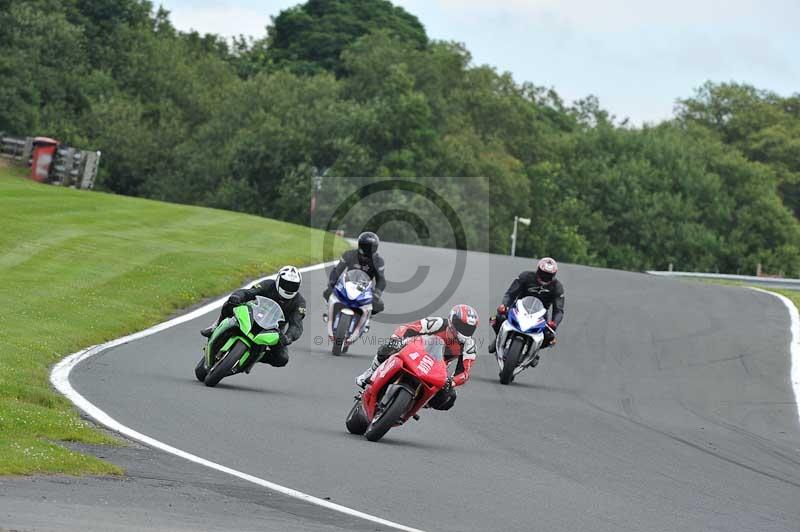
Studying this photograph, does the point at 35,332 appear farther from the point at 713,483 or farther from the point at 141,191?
the point at 141,191

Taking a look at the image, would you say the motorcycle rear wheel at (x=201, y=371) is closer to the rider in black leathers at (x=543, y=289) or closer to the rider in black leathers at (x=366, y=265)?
the rider in black leathers at (x=366, y=265)

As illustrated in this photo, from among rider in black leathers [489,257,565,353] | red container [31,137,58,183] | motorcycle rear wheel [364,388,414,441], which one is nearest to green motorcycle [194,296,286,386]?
motorcycle rear wheel [364,388,414,441]

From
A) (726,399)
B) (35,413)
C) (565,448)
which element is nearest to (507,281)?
(726,399)

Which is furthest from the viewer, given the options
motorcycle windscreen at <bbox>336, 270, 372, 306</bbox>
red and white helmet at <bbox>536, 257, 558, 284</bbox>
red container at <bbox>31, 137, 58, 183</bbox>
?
red container at <bbox>31, 137, 58, 183</bbox>

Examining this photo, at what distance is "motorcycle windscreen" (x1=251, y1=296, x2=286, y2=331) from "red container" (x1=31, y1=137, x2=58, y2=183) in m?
43.4

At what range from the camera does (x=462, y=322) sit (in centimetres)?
1320

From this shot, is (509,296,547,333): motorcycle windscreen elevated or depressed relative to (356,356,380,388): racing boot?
elevated

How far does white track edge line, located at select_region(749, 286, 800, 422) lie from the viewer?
2030cm

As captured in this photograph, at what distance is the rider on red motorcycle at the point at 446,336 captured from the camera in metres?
13.2

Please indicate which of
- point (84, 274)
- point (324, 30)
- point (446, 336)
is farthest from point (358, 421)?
point (324, 30)

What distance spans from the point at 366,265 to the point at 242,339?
5201 mm

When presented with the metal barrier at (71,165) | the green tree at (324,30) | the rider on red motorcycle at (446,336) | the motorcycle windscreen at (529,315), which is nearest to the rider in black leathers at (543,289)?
the motorcycle windscreen at (529,315)

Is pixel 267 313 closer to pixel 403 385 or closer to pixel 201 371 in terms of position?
pixel 201 371

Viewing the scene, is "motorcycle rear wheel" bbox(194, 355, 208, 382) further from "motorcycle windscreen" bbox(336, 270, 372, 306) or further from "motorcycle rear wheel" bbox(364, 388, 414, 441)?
"motorcycle windscreen" bbox(336, 270, 372, 306)
